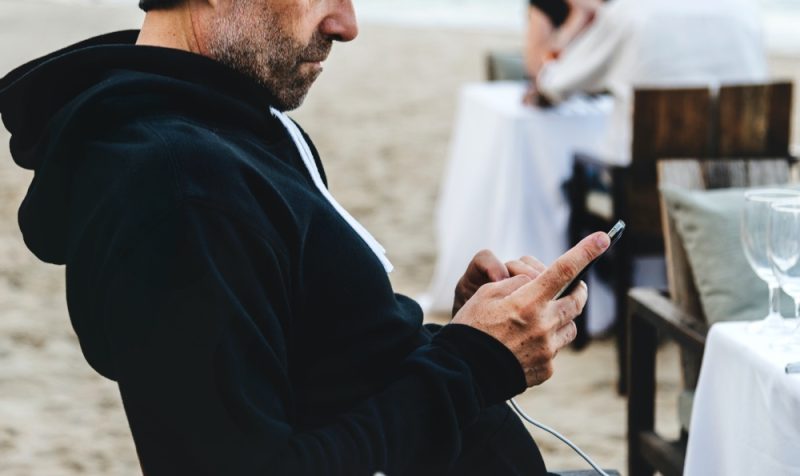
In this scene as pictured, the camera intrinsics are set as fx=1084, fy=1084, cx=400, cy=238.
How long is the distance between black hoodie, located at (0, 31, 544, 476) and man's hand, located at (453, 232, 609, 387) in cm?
2

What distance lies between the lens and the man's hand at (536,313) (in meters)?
1.22

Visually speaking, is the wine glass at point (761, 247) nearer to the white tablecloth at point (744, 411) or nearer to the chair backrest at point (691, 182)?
the white tablecloth at point (744, 411)

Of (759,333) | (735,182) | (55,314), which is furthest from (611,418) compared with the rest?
(55,314)

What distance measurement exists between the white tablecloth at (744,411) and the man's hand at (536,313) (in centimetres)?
57

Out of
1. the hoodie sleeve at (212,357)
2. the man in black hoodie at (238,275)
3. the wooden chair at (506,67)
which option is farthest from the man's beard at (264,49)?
the wooden chair at (506,67)

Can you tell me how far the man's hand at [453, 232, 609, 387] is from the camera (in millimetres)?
1220

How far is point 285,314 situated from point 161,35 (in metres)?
0.37

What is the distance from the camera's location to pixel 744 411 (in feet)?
5.91

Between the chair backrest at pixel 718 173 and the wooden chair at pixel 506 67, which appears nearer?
the chair backrest at pixel 718 173

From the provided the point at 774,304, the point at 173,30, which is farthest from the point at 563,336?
the point at 774,304

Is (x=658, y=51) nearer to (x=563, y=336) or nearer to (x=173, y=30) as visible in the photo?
(x=563, y=336)

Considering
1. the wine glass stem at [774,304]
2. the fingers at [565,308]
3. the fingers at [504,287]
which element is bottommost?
the wine glass stem at [774,304]

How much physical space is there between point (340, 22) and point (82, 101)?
0.33 meters

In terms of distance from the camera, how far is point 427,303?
190 inches
